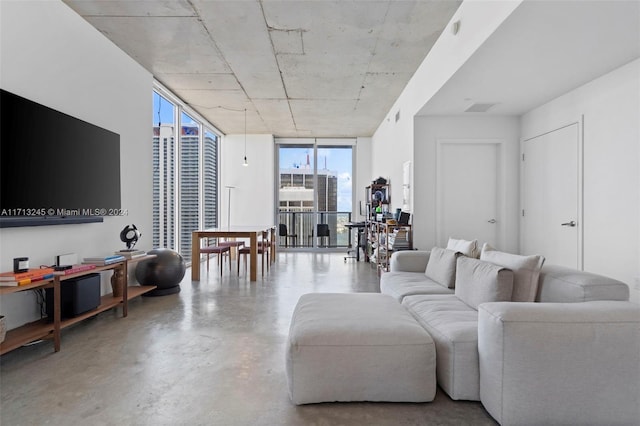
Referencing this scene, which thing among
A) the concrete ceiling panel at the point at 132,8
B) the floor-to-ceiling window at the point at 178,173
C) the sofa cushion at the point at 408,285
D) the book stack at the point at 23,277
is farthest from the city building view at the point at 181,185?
the sofa cushion at the point at 408,285

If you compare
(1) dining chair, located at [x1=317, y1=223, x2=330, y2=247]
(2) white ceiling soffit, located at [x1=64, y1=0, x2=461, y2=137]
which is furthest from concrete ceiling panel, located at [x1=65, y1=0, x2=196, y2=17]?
(1) dining chair, located at [x1=317, y1=223, x2=330, y2=247]

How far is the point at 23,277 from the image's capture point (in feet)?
7.75

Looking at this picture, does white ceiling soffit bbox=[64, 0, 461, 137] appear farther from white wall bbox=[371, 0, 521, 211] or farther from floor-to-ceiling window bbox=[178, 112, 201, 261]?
floor-to-ceiling window bbox=[178, 112, 201, 261]

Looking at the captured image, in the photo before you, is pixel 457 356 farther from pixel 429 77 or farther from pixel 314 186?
pixel 314 186

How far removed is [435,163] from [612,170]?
204cm

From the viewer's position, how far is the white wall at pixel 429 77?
2.77m

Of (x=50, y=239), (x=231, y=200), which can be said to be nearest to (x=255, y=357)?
(x=50, y=239)

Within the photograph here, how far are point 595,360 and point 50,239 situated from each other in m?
3.97

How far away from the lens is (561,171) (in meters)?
4.16

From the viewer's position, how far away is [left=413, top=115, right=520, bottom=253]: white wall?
16.4ft

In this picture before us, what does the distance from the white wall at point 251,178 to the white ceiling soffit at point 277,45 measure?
2.39 meters

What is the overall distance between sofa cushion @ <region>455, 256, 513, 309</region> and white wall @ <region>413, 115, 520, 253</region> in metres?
2.34

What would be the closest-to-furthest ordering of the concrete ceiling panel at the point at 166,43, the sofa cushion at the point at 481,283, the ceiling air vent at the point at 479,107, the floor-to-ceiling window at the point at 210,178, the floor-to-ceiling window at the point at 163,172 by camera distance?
the sofa cushion at the point at 481,283
the concrete ceiling panel at the point at 166,43
the ceiling air vent at the point at 479,107
the floor-to-ceiling window at the point at 163,172
the floor-to-ceiling window at the point at 210,178

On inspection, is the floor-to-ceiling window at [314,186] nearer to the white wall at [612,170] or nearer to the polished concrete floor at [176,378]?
the polished concrete floor at [176,378]
